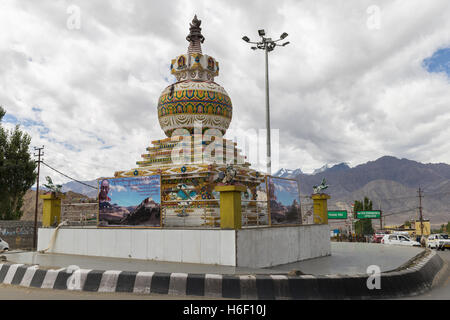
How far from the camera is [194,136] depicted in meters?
16.7

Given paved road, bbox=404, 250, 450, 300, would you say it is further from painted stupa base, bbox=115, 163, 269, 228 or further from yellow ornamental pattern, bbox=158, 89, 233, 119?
yellow ornamental pattern, bbox=158, 89, 233, 119

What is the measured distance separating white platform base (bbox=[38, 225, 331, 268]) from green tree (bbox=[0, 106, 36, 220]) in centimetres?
2079

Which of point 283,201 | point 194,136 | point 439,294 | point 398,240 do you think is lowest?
point 398,240

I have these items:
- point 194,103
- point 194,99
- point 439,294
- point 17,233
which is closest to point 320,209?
point 439,294

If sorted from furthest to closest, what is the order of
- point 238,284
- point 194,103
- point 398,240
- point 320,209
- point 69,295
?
point 398,240
point 194,103
point 320,209
point 69,295
point 238,284

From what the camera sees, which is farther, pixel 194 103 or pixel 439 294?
pixel 194 103

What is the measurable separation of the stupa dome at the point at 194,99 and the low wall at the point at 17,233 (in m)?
17.1

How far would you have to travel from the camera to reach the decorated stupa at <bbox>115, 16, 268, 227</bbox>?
46.0 feet

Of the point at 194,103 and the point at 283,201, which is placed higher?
the point at 194,103

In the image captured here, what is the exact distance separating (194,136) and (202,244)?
7684 mm

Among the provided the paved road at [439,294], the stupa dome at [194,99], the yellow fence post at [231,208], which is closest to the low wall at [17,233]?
the stupa dome at [194,99]

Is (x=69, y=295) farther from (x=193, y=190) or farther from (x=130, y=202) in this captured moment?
(x=193, y=190)

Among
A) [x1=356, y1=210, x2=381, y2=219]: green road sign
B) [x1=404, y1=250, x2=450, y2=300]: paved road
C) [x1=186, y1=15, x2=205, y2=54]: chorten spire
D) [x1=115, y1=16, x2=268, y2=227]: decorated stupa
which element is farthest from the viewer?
[x1=356, y1=210, x2=381, y2=219]: green road sign

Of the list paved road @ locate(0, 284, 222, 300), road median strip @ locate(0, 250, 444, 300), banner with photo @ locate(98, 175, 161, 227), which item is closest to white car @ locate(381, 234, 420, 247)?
road median strip @ locate(0, 250, 444, 300)
